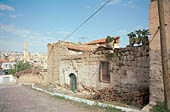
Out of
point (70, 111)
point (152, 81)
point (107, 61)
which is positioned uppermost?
point (107, 61)

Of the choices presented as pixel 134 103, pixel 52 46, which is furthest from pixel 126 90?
pixel 52 46

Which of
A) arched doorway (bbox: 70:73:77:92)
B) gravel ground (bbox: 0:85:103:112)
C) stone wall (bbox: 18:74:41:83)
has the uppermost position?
arched doorway (bbox: 70:73:77:92)

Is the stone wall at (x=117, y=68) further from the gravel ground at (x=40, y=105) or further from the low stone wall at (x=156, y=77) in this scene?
the gravel ground at (x=40, y=105)

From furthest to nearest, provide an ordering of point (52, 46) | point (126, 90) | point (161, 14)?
point (52, 46)
point (126, 90)
point (161, 14)

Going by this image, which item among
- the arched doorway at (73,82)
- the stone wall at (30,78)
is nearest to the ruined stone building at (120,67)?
the arched doorway at (73,82)

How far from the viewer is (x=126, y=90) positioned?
23.9 feet

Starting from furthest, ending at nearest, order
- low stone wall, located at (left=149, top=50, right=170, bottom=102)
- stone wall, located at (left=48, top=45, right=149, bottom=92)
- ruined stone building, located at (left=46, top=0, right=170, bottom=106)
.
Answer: stone wall, located at (left=48, top=45, right=149, bottom=92)
ruined stone building, located at (left=46, top=0, right=170, bottom=106)
low stone wall, located at (left=149, top=50, right=170, bottom=102)

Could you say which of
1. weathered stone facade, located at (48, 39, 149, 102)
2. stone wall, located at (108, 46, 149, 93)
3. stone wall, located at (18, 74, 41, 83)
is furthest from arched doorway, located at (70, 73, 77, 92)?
stone wall, located at (18, 74, 41, 83)

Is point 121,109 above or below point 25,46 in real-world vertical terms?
below

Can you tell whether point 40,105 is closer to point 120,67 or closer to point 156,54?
point 120,67

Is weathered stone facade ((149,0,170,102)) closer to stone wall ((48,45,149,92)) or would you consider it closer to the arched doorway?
stone wall ((48,45,149,92))

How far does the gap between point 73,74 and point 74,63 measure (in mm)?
1179

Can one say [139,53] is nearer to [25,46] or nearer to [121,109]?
[121,109]

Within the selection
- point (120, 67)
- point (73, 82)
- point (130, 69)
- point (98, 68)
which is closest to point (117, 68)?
point (120, 67)
